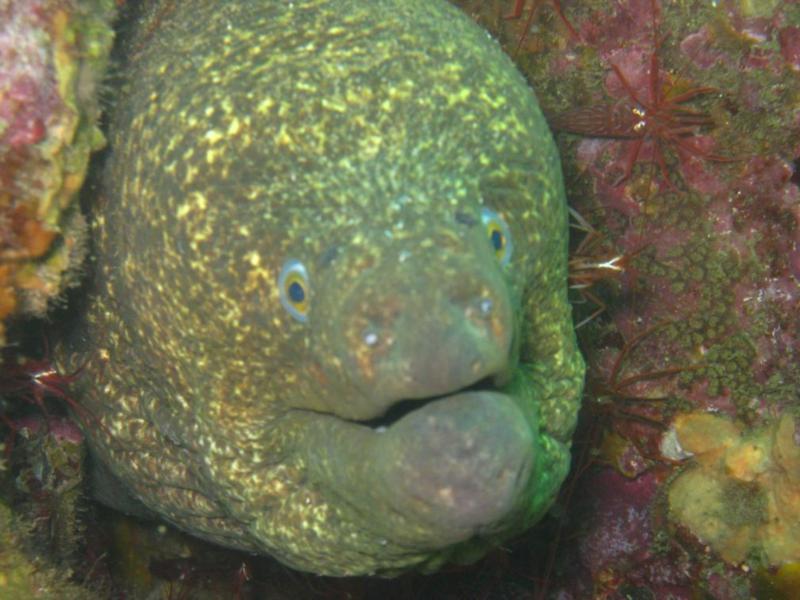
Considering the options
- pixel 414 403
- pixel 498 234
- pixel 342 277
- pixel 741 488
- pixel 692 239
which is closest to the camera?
pixel 342 277

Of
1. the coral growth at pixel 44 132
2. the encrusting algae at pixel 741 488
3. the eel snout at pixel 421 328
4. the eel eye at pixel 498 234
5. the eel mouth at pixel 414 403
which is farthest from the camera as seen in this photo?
the encrusting algae at pixel 741 488

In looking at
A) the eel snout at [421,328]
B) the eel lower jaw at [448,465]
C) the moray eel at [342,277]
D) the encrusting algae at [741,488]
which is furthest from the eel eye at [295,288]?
the encrusting algae at [741,488]

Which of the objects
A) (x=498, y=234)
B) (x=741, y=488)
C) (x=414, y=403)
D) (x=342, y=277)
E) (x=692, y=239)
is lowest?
(x=741, y=488)

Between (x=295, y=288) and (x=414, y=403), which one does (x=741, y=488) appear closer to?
(x=414, y=403)

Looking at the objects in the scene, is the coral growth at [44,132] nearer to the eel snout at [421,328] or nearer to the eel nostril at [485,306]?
the eel snout at [421,328]

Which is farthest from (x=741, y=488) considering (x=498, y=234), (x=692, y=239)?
(x=498, y=234)

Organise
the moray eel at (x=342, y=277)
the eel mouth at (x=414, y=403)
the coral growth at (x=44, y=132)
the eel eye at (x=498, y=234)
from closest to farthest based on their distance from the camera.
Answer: the moray eel at (x=342, y=277) < the eel mouth at (x=414, y=403) < the coral growth at (x=44, y=132) < the eel eye at (x=498, y=234)

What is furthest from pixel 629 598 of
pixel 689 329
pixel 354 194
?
pixel 354 194

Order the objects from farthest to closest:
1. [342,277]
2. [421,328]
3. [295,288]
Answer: [295,288] < [342,277] < [421,328]

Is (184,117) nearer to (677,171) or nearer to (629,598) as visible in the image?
(677,171)
